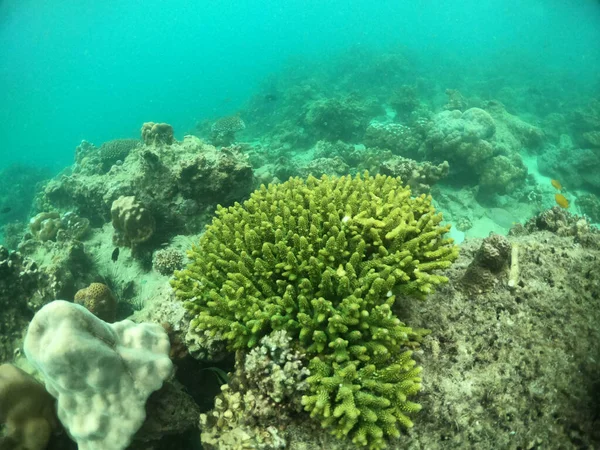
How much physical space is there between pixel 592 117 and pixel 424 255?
89.4 feet

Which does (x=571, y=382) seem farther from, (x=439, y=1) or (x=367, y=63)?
(x=439, y=1)

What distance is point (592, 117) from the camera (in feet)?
71.9

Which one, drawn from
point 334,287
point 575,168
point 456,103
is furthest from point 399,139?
point 334,287

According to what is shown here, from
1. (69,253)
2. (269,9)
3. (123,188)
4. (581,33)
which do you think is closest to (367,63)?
(123,188)

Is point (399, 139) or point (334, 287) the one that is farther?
point (399, 139)

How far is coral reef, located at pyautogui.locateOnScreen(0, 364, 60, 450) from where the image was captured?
3381 millimetres

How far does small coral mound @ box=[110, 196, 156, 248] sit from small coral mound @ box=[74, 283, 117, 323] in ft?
5.36

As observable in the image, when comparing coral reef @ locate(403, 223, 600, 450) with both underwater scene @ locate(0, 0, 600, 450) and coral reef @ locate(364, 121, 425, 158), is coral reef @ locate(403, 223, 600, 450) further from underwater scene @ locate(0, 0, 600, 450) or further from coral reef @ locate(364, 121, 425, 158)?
coral reef @ locate(364, 121, 425, 158)

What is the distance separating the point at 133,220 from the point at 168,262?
4.92ft

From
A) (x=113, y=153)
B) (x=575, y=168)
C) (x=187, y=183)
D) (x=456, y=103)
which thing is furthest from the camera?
(x=456, y=103)

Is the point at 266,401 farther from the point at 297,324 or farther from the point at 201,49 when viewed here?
the point at 201,49

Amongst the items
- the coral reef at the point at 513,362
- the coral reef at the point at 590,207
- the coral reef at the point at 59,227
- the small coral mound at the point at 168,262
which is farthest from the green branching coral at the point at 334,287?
the coral reef at the point at 590,207

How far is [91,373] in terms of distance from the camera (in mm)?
2992

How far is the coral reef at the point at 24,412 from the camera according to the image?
3381mm
